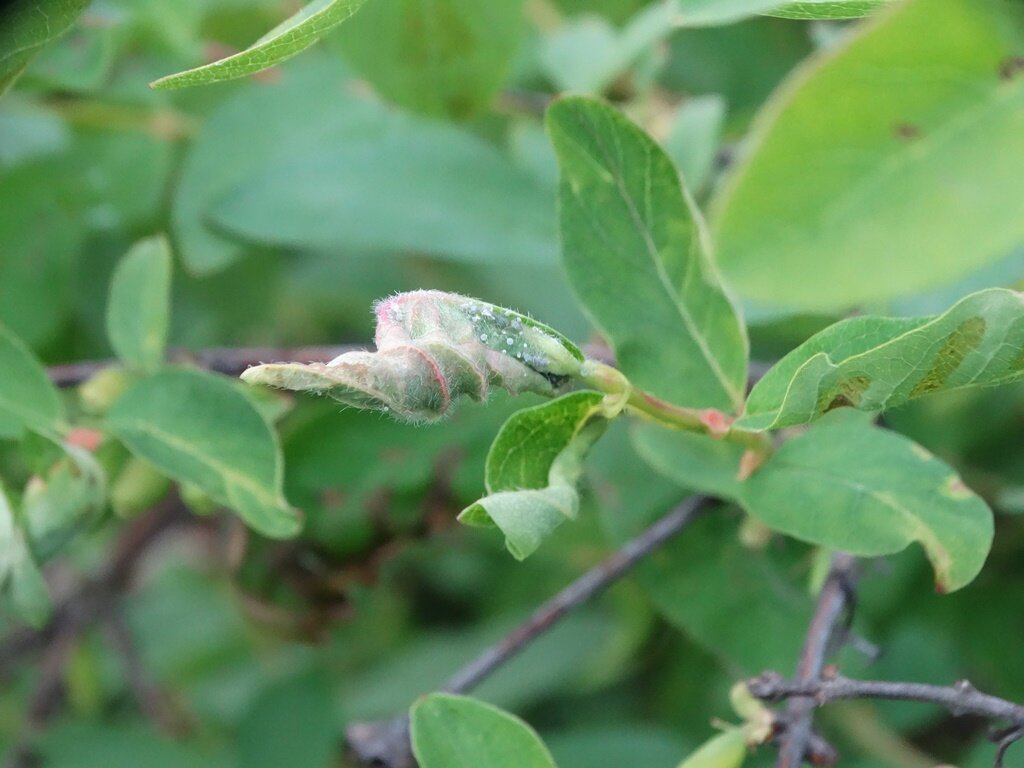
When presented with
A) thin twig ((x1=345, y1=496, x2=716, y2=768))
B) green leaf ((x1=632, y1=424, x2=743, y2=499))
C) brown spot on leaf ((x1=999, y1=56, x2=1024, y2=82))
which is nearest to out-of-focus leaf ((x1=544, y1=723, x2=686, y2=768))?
thin twig ((x1=345, y1=496, x2=716, y2=768))

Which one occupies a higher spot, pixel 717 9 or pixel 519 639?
pixel 717 9

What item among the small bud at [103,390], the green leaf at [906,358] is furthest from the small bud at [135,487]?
the green leaf at [906,358]

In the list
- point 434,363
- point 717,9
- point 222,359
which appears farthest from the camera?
point 222,359

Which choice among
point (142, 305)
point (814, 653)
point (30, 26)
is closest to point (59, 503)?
point (142, 305)

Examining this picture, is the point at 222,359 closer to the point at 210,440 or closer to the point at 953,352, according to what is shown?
the point at 210,440

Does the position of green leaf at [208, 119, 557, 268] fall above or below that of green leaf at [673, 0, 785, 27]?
below

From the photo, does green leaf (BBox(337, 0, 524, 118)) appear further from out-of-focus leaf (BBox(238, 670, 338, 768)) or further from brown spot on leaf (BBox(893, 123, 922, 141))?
out-of-focus leaf (BBox(238, 670, 338, 768))

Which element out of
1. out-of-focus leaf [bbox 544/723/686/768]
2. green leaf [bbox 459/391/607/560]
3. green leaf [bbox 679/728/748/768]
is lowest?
out-of-focus leaf [bbox 544/723/686/768]
